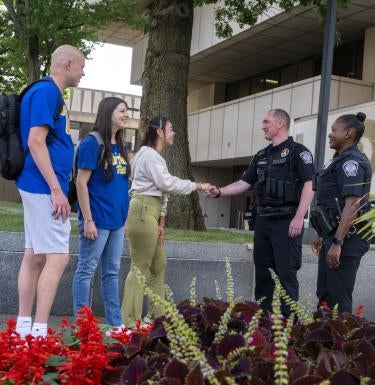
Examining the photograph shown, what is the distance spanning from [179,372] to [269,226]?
361cm

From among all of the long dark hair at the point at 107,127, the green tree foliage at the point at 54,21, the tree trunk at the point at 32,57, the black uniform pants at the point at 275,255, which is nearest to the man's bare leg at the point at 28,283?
the long dark hair at the point at 107,127

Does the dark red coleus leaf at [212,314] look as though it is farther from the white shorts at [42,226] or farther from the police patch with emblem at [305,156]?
A: the police patch with emblem at [305,156]

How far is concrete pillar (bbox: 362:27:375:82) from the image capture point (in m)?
21.0

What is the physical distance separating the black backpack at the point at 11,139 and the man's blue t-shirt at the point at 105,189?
696mm

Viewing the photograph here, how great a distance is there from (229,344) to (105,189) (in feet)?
9.55

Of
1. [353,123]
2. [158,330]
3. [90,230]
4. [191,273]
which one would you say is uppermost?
[353,123]

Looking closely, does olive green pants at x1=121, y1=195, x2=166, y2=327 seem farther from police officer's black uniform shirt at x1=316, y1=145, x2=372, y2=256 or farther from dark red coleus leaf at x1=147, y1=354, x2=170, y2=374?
dark red coleus leaf at x1=147, y1=354, x2=170, y2=374

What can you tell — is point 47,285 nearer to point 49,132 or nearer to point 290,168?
point 49,132

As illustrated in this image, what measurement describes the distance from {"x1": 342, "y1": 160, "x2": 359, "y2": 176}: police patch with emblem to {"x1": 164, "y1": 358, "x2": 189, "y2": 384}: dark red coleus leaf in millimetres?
3163

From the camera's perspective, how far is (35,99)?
393 cm

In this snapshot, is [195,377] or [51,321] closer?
[195,377]

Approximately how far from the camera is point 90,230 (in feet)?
15.2

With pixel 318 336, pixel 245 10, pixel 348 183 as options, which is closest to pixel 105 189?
pixel 348 183

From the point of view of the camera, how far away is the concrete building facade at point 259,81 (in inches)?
802
